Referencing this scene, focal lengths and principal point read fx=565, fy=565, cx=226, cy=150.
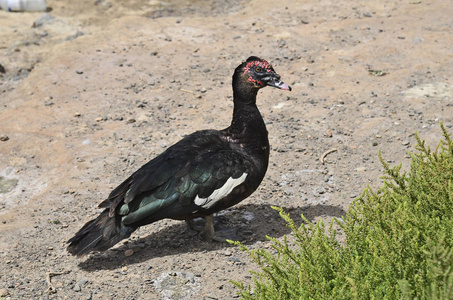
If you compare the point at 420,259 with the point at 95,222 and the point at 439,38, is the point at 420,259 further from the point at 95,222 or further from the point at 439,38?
the point at 439,38

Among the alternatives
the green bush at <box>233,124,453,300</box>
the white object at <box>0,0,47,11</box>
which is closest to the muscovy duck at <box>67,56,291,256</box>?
the green bush at <box>233,124,453,300</box>

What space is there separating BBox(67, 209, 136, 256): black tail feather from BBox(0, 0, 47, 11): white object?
361 inches

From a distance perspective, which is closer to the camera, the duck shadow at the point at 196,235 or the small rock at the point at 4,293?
the small rock at the point at 4,293

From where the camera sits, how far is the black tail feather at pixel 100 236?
194 inches

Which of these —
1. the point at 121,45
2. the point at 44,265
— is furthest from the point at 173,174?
the point at 121,45

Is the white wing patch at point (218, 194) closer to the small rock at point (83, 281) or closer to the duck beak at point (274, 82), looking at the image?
the duck beak at point (274, 82)

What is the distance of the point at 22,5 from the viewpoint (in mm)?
12750

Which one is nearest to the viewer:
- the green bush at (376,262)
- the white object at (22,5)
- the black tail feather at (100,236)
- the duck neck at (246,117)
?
the green bush at (376,262)

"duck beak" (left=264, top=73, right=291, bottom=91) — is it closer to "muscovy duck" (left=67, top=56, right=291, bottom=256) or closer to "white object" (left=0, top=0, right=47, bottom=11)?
"muscovy duck" (left=67, top=56, right=291, bottom=256)

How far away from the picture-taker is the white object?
1272 cm

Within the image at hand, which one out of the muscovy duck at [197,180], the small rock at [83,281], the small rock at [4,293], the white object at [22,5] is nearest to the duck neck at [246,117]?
the muscovy duck at [197,180]

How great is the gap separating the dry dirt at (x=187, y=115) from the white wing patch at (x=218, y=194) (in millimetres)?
489

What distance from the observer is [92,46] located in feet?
32.1

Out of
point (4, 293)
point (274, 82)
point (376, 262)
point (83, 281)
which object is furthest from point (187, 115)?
point (376, 262)
